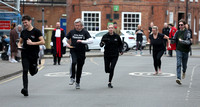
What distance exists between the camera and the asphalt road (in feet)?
31.4

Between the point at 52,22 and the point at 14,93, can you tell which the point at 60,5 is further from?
the point at 14,93

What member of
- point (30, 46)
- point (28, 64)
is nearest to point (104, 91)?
point (28, 64)

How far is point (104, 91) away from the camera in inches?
453

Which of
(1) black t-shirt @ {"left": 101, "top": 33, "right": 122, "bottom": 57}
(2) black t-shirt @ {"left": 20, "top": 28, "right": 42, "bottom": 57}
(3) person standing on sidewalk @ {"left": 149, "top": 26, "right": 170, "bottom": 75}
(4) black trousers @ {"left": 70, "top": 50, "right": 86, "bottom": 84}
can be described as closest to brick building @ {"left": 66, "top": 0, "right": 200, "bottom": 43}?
(3) person standing on sidewalk @ {"left": 149, "top": 26, "right": 170, "bottom": 75}

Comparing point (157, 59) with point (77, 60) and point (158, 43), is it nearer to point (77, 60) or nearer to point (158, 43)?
point (158, 43)

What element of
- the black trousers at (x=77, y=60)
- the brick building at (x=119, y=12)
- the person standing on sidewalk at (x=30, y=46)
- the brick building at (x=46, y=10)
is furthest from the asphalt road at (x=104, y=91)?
the brick building at (x=46, y=10)

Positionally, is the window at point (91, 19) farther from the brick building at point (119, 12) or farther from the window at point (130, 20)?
the window at point (130, 20)

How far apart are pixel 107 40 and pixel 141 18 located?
29200 mm

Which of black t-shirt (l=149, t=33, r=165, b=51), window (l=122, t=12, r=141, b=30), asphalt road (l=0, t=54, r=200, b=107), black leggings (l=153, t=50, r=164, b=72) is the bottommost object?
asphalt road (l=0, t=54, r=200, b=107)

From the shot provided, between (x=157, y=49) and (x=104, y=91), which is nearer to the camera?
(x=104, y=91)

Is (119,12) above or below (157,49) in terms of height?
above

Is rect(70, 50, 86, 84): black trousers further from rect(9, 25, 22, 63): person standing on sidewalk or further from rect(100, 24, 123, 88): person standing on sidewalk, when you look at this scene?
rect(9, 25, 22, 63): person standing on sidewalk

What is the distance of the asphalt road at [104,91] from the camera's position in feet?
31.4

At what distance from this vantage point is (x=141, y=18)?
41.6 m
